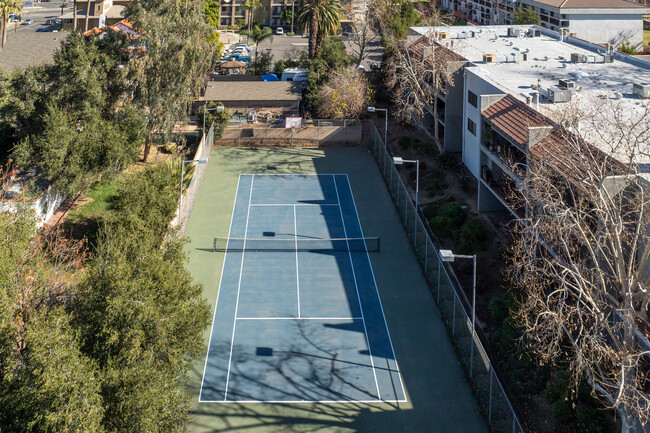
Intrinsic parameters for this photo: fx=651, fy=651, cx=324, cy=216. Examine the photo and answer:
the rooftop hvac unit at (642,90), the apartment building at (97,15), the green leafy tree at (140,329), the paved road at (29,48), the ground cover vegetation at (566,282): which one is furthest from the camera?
the apartment building at (97,15)

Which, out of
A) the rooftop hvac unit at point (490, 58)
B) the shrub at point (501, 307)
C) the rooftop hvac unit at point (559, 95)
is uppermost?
the rooftop hvac unit at point (490, 58)

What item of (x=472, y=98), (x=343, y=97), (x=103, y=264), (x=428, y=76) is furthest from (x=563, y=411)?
(x=343, y=97)

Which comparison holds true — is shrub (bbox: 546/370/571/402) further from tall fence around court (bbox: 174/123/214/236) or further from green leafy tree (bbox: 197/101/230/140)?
green leafy tree (bbox: 197/101/230/140)

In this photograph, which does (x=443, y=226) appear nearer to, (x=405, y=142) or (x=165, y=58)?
(x=405, y=142)

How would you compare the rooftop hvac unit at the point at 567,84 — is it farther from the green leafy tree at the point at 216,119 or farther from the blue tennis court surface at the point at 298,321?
the green leafy tree at the point at 216,119

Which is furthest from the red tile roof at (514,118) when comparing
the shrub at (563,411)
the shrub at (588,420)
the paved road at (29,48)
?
the paved road at (29,48)
